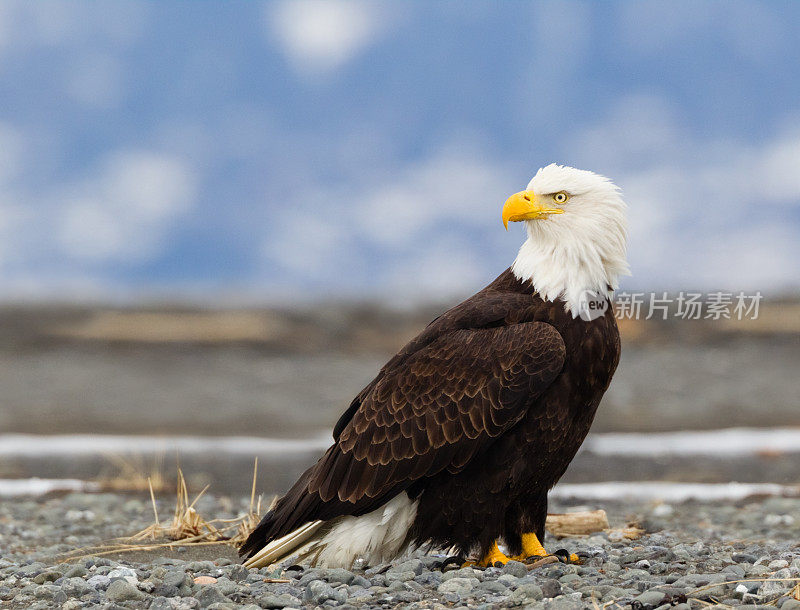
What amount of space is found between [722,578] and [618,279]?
5.38 ft

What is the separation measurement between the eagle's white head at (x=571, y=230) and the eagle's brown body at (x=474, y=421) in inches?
5.6

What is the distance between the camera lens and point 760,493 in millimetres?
9344

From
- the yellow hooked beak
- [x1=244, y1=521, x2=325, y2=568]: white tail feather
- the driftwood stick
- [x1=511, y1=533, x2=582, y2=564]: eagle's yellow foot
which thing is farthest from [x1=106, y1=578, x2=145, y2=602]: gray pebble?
the driftwood stick

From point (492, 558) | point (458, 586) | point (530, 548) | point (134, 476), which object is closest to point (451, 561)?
point (492, 558)

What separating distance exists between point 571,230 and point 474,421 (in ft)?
3.78

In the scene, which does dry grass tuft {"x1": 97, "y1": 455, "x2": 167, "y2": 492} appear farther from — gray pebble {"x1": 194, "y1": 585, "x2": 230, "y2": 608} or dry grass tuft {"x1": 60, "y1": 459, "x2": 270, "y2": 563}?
gray pebble {"x1": 194, "y1": 585, "x2": 230, "y2": 608}

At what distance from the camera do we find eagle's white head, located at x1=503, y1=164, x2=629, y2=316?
5258 millimetres

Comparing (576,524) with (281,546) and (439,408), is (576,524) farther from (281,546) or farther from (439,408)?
(281,546)

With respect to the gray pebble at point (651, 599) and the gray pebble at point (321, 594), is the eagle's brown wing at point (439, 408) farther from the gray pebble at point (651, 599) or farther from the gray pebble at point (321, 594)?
the gray pebble at point (651, 599)

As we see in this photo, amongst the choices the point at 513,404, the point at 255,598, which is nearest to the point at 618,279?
the point at 513,404

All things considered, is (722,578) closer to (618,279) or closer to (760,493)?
(618,279)

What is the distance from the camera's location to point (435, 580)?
4883 millimetres

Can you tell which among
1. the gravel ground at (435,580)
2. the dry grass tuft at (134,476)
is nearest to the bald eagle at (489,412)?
the gravel ground at (435,580)

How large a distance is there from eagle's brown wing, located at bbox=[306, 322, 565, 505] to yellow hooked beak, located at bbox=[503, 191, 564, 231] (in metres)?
0.59
